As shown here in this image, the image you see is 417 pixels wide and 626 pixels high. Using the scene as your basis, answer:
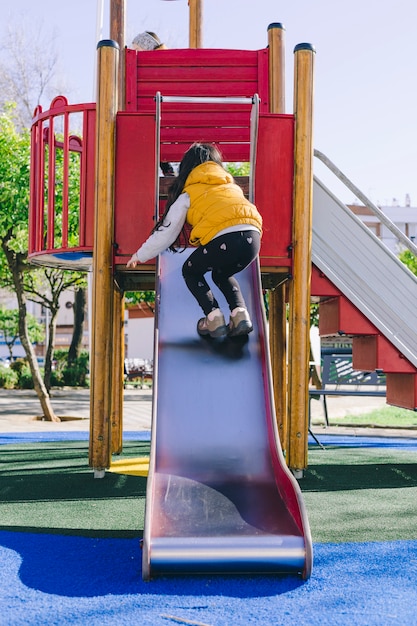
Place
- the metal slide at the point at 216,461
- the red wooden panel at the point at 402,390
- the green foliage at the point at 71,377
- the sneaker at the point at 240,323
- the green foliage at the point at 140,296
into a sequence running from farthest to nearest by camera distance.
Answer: the green foliage at the point at 71,377 < the green foliage at the point at 140,296 < the red wooden panel at the point at 402,390 < the sneaker at the point at 240,323 < the metal slide at the point at 216,461

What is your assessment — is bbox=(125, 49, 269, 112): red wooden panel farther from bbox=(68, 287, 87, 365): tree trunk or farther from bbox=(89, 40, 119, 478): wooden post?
bbox=(68, 287, 87, 365): tree trunk

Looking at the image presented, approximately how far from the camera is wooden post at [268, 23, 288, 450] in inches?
253

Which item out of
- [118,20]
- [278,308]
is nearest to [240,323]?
[278,308]

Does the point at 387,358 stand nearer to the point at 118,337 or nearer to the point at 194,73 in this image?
the point at 118,337

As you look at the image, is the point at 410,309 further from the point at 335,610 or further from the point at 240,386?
the point at 335,610

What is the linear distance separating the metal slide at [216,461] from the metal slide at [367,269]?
4.22 ft

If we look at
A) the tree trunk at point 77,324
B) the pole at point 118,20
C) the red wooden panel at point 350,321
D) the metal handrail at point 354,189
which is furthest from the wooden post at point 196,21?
the tree trunk at point 77,324

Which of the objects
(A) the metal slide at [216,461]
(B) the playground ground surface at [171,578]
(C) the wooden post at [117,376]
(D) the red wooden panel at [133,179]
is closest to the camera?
(B) the playground ground surface at [171,578]

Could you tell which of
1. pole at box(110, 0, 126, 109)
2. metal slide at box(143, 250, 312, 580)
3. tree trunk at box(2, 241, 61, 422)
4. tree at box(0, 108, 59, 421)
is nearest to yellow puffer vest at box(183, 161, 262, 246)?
metal slide at box(143, 250, 312, 580)

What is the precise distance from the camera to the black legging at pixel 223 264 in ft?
14.8

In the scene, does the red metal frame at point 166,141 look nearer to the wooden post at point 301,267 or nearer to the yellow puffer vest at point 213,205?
the wooden post at point 301,267

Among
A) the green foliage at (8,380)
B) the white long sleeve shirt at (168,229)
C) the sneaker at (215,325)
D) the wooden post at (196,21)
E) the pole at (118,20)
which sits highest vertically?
the wooden post at (196,21)

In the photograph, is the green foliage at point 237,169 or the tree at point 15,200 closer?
the tree at point 15,200

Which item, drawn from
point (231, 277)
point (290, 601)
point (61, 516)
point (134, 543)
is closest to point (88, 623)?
point (290, 601)
